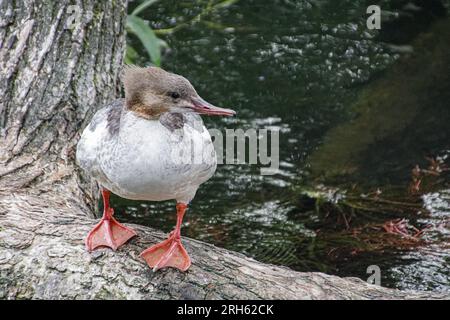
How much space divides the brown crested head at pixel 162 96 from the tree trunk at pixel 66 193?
0.63 m

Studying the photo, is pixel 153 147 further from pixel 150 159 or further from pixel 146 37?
pixel 146 37

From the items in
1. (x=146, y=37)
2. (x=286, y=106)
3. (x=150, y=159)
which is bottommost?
(x=286, y=106)

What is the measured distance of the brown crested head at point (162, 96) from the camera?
307cm

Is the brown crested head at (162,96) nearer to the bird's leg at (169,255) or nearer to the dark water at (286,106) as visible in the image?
the bird's leg at (169,255)

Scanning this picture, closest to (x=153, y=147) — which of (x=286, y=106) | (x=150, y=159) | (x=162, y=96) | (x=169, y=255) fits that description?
(x=150, y=159)

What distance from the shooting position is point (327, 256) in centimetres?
477

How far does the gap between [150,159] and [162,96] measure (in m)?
0.28

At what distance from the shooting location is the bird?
2.99m

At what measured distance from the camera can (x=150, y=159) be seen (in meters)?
2.97

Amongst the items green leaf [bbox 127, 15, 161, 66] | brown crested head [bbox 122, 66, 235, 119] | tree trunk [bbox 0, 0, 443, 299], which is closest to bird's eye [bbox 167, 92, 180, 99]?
brown crested head [bbox 122, 66, 235, 119]

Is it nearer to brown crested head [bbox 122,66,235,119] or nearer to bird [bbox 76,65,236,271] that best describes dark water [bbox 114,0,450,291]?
bird [bbox 76,65,236,271]

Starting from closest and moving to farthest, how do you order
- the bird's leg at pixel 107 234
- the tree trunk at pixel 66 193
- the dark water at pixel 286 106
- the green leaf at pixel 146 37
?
the tree trunk at pixel 66 193, the bird's leg at pixel 107 234, the dark water at pixel 286 106, the green leaf at pixel 146 37

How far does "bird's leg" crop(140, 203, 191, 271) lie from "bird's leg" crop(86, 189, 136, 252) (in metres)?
0.15

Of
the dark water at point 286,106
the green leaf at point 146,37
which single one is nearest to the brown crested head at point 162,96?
the dark water at point 286,106
